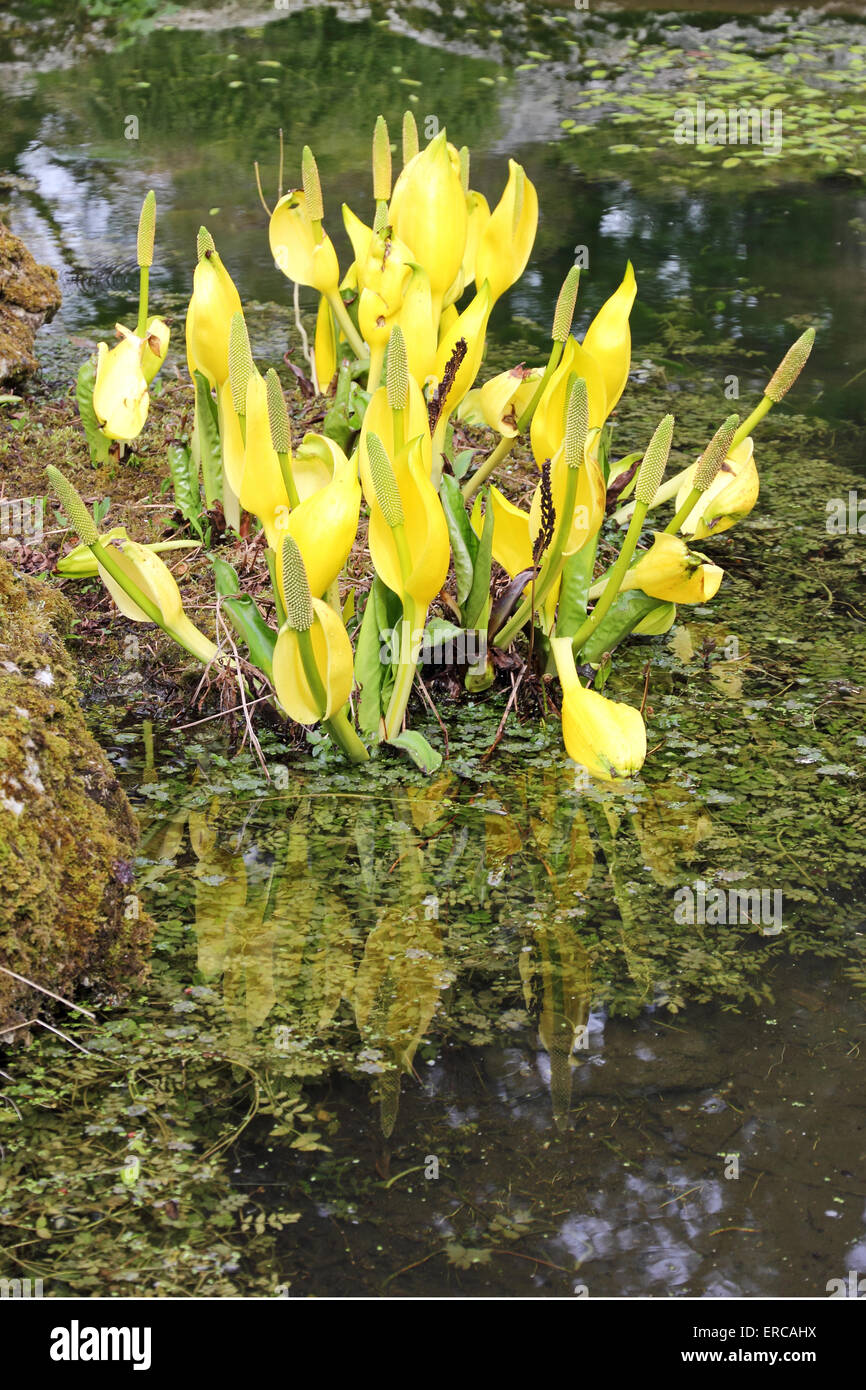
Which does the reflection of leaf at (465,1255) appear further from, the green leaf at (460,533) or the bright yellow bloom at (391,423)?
the green leaf at (460,533)

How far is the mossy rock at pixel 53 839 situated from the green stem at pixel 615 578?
0.97m

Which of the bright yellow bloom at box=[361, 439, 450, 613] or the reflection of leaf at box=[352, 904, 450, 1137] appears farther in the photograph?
the bright yellow bloom at box=[361, 439, 450, 613]

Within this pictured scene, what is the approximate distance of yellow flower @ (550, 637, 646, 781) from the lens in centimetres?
256

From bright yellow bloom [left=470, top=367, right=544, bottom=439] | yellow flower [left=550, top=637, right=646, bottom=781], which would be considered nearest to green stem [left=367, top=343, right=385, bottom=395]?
bright yellow bloom [left=470, top=367, right=544, bottom=439]

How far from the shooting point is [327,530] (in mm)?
2252

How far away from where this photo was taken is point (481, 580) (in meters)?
2.75

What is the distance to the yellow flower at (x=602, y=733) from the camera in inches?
101

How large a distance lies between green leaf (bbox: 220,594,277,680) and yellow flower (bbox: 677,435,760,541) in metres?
0.85

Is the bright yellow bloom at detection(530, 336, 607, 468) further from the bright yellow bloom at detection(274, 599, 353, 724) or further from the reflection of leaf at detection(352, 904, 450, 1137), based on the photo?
the reflection of leaf at detection(352, 904, 450, 1137)

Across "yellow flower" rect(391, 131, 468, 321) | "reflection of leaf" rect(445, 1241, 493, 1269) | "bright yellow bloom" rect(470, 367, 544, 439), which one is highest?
"yellow flower" rect(391, 131, 468, 321)

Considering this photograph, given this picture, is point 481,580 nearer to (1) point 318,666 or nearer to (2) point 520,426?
(2) point 520,426

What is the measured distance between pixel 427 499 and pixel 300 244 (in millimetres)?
1212

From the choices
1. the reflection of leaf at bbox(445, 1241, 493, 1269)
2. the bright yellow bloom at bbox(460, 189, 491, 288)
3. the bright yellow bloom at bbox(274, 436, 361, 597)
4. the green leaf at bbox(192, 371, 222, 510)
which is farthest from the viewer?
the green leaf at bbox(192, 371, 222, 510)

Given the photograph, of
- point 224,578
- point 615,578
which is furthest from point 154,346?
point 615,578
